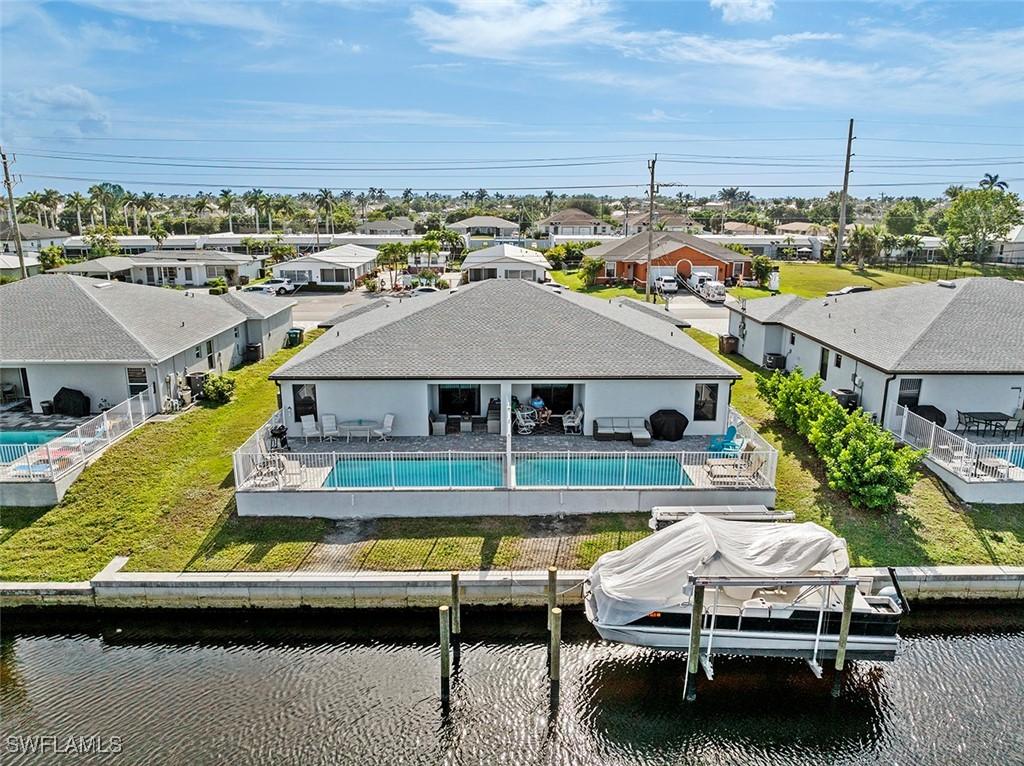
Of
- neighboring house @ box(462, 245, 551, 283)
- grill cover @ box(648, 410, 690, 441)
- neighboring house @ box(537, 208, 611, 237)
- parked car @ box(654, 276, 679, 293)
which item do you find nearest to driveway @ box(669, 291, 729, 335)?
parked car @ box(654, 276, 679, 293)

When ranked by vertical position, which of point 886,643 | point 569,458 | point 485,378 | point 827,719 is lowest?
point 827,719

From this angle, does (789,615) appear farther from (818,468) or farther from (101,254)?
(101,254)

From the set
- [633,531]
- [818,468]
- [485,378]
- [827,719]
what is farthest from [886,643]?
[485,378]

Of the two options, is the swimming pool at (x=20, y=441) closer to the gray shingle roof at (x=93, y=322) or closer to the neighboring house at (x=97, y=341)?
the neighboring house at (x=97, y=341)

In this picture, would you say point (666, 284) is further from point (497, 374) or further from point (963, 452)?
point (963, 452)

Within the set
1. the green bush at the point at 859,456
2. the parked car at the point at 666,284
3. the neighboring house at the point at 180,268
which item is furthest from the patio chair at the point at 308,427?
the neighboring house at the point at 180,268

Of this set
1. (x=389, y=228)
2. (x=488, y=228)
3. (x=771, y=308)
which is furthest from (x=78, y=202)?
(x=771, y=308)
